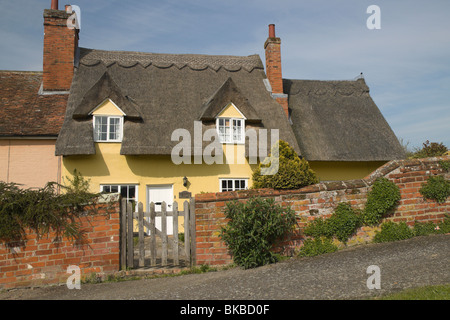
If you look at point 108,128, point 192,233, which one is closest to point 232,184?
point 108,128

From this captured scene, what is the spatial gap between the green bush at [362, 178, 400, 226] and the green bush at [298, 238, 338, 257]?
0.94m

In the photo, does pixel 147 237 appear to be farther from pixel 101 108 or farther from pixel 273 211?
pixel 273 211

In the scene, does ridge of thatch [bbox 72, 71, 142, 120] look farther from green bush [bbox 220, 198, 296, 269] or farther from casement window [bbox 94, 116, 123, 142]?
green bush [bbox 220, 198, 296, 269]

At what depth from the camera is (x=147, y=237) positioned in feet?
38.4

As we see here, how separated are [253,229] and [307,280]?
1454 millimetres

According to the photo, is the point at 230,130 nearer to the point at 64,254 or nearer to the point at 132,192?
the point at 132,192

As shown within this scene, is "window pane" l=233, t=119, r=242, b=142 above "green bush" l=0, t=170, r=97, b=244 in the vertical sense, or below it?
above

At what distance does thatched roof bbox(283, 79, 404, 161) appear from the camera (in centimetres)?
1446

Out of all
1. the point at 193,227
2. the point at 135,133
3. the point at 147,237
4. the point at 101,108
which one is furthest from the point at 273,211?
the point at 101,108

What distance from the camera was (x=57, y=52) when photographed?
1436cm

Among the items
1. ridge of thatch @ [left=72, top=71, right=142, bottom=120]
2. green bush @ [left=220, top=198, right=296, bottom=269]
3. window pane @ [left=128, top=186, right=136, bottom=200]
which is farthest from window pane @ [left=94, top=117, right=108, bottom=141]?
green bush @ [left=220, top=198, right=296, bottom=269]

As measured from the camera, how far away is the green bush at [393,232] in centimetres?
752
